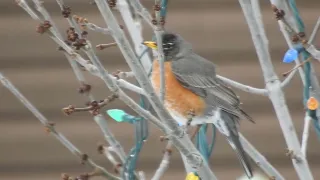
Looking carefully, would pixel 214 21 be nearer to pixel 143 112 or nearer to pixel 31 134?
pixel 31 134

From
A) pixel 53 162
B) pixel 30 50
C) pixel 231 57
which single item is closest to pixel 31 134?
pixel 53 162

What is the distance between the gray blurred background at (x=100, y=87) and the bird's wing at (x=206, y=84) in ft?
4.64

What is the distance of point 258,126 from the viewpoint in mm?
4062

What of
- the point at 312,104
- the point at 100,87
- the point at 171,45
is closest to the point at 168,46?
the point at 171,45

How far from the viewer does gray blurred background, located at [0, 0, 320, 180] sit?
3994 millimetres

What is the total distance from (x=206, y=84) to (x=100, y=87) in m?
1.55

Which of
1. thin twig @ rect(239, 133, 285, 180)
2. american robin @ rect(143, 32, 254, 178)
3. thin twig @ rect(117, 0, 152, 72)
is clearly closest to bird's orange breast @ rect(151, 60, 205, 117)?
american robin @ rect(143, 32, 254, 178)

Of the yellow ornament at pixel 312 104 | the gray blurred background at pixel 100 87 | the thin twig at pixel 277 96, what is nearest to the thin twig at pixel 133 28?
the thin twig at pixel 277 96

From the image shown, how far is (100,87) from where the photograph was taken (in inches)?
157

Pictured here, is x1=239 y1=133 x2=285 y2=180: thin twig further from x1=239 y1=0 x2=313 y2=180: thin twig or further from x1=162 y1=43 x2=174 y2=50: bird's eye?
x1=162 y1=43 x2=174 y2=50: bird's eye

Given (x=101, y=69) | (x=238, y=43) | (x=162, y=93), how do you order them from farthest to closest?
(x=238, y=43)
(x=162, y=93)
(x=101, y=69)

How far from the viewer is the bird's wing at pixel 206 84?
8.04 ft

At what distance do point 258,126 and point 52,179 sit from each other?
4.21 ft

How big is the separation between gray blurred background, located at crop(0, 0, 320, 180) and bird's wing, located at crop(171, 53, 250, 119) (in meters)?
1.42
